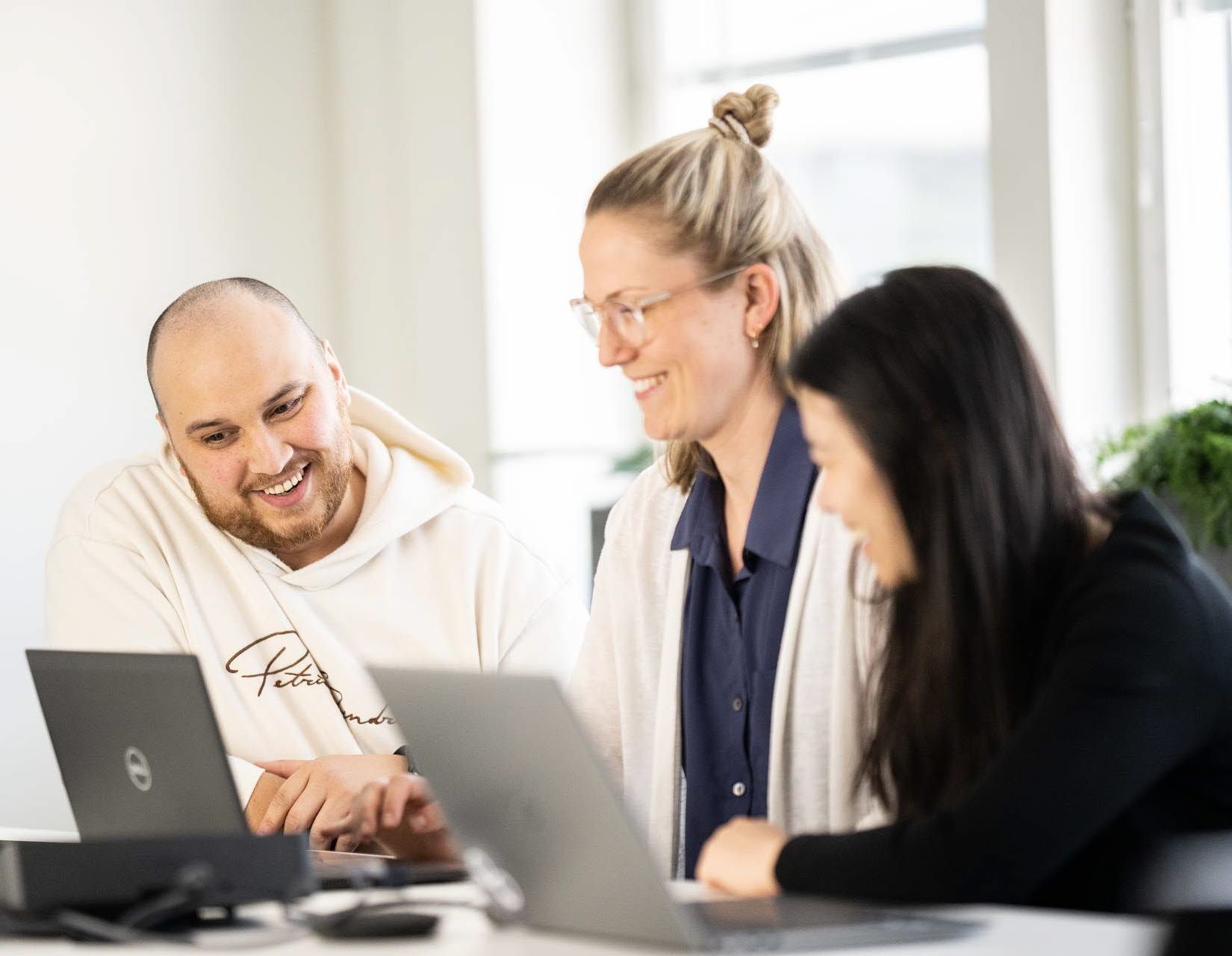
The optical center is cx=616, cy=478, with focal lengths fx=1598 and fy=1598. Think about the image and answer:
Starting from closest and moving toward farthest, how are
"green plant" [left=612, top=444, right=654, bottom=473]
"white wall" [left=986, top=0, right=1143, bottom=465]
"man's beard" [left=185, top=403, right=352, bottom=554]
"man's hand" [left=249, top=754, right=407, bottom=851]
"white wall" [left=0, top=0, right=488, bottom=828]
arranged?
1. "man's hand" [left=249, top=754, right=407, bottom=851]
2. "man's beard" [left=185, top=403, right=352, bottom=554]
3. "white wall" [left=986, top=0, right=1143, bottom=465]
4. "white wall" [left=0, top=0, right=488, bottom=828]
5. "green plant" [left=612, top=444, right=654, bottom=473]

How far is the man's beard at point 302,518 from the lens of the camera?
2.62m

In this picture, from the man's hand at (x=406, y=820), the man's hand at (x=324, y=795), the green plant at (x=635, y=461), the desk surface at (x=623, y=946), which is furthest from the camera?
the green plant at (x=635, y=461)

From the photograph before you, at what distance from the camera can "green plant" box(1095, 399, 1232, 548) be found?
279 cm

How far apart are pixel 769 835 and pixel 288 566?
1.43m

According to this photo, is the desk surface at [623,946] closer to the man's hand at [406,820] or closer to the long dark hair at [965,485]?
the long dark hair at [965,485]

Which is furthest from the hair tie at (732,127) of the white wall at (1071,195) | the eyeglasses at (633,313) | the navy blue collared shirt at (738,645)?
the white wall at (1071,195)

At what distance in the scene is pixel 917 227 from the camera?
407cm

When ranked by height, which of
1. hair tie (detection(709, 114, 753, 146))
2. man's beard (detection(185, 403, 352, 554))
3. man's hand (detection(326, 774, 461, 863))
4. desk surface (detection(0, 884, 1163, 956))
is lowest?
man's hand (detection(326, 774, 461, 863))

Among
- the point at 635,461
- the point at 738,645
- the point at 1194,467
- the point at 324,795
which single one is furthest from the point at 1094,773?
the point at 635,461

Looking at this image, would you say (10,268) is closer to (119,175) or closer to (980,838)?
(119,175)

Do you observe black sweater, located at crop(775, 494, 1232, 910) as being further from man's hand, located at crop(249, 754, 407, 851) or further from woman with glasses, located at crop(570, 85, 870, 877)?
man's hand, located at crop(249, 754, 407, 851)

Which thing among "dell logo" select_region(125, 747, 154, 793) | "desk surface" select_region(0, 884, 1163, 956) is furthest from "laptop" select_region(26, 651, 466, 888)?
"desk surface" select_region(0, 884, 1163, 956)

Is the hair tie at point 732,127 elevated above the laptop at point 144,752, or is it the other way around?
the hair tie at point 732,127

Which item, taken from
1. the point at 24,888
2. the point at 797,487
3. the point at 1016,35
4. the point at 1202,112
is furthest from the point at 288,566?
the point at 1202,112
